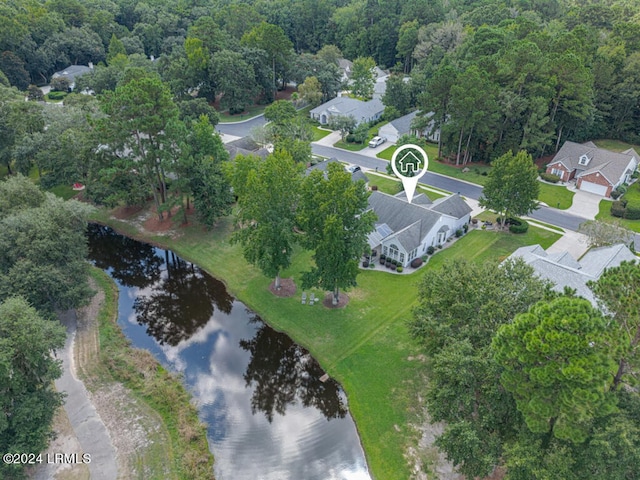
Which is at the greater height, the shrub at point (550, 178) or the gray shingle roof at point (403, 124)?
the gray shingle roof at point (403, 124)

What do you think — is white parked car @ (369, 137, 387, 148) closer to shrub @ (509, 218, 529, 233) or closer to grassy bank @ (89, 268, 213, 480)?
shrub @ (509, 218, 529, 233)

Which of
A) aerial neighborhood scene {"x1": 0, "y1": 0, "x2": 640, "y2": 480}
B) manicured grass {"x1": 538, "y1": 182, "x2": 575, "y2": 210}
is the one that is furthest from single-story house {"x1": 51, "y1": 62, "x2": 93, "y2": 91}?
manicured grass {"x1": 538, "y1": 182, "x2": 575, "y2": 210}

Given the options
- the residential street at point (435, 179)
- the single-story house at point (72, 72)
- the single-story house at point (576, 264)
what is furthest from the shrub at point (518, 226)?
the single-story house at point (72, 72)

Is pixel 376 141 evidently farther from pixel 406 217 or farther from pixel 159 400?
pixel 159 400

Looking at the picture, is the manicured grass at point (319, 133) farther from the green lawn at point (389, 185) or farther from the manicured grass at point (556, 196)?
the manicured grass at point (556, 196)

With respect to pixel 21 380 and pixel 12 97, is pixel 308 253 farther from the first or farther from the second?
pixel 12 97

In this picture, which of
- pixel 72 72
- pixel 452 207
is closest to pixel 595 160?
pixel 452 207
